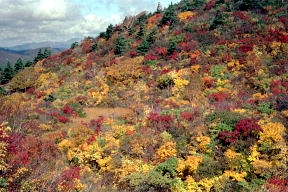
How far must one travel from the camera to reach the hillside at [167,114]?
8398 millimetres

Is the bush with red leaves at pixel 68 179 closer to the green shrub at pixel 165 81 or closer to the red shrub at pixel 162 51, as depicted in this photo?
the green shrub at pixel 165 81

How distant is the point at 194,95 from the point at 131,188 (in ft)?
34.3

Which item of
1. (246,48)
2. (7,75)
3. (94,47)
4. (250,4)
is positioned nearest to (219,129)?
(246,48)

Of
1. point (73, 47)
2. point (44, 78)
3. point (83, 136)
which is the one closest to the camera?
point (83, 136)

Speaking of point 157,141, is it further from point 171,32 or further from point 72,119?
point 171,32

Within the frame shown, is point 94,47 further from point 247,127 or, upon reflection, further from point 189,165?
point 189,165

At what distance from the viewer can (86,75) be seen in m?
27.5

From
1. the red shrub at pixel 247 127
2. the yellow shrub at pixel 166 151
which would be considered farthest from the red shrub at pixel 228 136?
the yellow shrub at pixel 166 151

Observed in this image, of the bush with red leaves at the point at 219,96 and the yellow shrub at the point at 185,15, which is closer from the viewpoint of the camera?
the bush with red leaves at the point at 219,96

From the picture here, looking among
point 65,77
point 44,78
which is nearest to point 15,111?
point 65,77

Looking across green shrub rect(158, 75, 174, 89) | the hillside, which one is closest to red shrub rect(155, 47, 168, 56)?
the hillside

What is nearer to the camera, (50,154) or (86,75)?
(50,154)

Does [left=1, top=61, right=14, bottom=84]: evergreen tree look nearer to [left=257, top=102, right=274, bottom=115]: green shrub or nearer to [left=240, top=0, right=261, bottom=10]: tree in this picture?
[left=240, top=0, right=261, bottom=10]: tree

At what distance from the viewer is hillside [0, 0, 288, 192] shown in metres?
8.40
